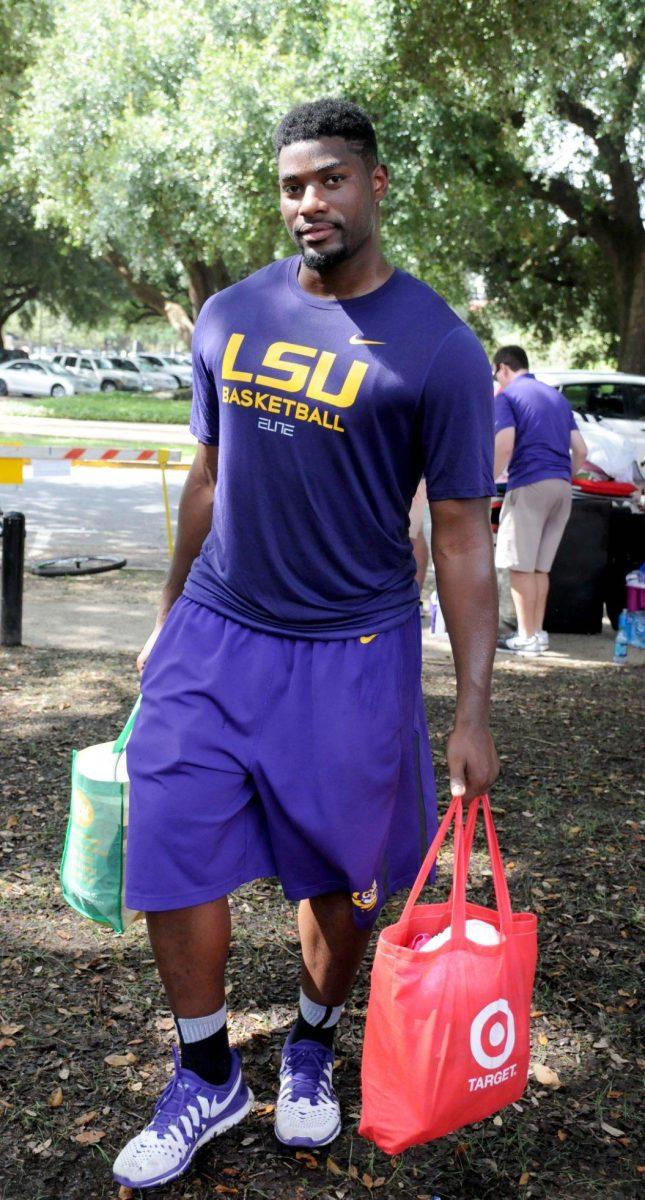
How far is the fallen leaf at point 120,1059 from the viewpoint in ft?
10.3

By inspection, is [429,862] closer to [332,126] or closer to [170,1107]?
[170,1107]

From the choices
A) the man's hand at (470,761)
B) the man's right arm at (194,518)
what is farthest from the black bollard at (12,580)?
the man's hand at (470,761)

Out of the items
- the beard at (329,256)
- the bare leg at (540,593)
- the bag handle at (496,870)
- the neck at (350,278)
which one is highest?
the beard at (329,256)

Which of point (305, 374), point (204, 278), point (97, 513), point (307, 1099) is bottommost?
point (307, 1099)

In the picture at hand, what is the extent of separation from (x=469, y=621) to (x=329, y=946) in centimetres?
77

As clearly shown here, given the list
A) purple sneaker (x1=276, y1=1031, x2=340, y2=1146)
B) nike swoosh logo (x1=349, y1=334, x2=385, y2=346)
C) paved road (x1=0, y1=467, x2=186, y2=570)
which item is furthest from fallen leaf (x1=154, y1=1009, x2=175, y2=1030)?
paved road (x1=0, y1=467, x2=186, y2=570)

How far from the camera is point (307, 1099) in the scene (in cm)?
281

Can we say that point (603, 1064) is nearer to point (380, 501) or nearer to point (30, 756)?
point (380, 501)

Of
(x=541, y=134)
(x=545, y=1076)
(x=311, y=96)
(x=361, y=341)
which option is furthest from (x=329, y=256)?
(x=541, y=134)

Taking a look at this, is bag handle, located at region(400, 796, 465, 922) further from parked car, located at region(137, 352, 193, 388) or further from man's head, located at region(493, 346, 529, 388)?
parked car, located at region(137, 352, 193, 388)

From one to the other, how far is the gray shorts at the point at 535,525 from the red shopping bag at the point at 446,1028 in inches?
229

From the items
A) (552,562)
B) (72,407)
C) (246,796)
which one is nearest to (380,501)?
(246,796)

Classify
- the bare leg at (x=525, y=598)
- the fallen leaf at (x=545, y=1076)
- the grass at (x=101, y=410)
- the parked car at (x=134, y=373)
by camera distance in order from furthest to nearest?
the parked car at (x=134, y=373) < the grass at (x=101, y=410) < the bare leg at (x=525, y=598) < the fallen leaf at (x=545, y=1076)

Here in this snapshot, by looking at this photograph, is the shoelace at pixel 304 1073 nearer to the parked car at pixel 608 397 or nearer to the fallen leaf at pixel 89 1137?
the fallen leaf at pixel 89 1137
